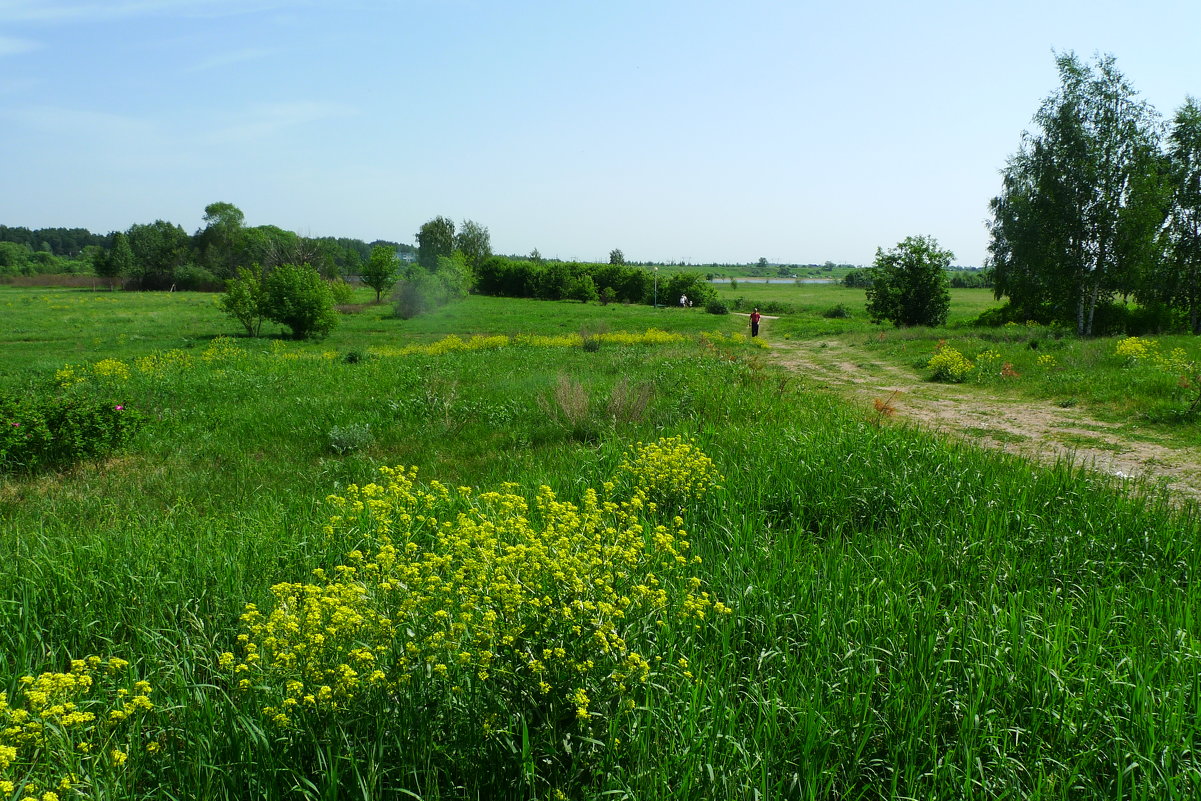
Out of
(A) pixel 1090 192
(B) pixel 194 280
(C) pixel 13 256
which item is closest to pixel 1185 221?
(A) pixel 1090 192

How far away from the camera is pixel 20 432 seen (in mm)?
7770

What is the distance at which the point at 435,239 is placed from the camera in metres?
89.4

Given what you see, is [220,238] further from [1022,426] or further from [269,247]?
[1022,426]

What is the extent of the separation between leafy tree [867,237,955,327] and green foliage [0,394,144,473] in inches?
Result: 1284

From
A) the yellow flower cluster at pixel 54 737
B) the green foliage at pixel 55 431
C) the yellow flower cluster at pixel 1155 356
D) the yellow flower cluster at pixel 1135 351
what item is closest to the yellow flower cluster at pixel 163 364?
the green foliage at pixel 55 431

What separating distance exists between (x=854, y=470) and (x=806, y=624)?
8.63ft

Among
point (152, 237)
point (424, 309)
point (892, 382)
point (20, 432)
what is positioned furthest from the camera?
point (152, 237)

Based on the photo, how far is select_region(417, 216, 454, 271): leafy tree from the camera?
89.0m

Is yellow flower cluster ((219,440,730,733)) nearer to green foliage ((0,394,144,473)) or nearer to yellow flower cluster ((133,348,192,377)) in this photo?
green foliage ((0,394,144,473))

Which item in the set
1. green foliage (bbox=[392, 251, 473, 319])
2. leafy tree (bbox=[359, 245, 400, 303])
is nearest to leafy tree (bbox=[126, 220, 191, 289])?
leafy tree (bbox=[359, 245, 400, 303])

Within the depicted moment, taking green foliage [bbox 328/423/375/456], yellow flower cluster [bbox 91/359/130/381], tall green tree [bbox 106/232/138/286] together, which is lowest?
green foliage [bbox 328/423/375/456]

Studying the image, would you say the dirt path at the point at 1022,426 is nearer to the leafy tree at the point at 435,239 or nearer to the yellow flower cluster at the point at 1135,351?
the yellow flower cluster at the point at 1135,351

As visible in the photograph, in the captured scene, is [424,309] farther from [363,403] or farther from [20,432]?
[20,432]

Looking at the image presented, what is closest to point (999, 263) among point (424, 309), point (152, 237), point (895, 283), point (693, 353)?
point (895, 283)
